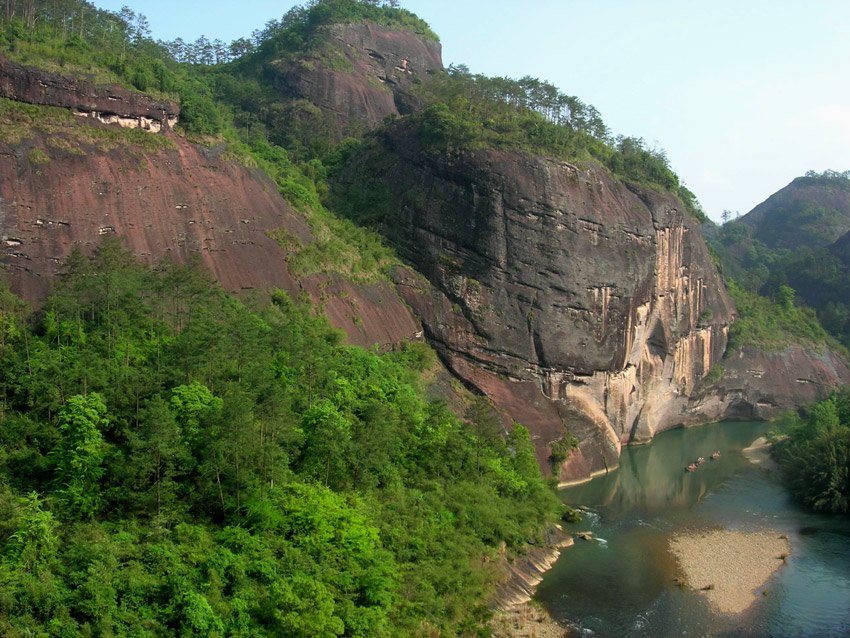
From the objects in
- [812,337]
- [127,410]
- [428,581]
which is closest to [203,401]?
[127,410]

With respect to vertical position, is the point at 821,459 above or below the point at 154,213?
below

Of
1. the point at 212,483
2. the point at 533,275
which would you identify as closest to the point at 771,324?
the point at 533,275

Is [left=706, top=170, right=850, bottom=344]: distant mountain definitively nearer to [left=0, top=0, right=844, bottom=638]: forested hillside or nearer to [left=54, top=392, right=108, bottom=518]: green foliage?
[left=0, top=0, right=844, bottom=638]: forested hillside

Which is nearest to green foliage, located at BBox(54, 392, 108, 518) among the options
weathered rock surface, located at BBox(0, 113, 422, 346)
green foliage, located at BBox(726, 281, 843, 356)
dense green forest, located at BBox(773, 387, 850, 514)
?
weathered rock surface, located at BBox(0, 113, 422, 346)

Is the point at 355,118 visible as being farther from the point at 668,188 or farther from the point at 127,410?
the point at 127,410

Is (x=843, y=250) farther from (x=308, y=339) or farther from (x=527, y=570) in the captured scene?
(x=308, y=339)
